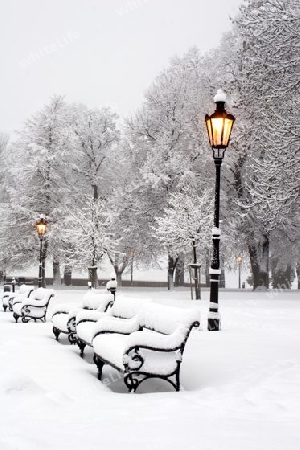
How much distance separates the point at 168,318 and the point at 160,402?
1445 mm

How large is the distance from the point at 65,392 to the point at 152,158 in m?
26.4

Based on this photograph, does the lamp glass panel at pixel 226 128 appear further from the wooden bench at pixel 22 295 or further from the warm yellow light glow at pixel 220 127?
the wooden bench at pixel 22 295

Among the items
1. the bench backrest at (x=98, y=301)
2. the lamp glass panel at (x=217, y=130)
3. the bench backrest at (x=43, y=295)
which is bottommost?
the bench backrest at (x=43, y=295)

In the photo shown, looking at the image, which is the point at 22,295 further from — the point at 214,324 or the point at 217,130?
the point at 217,130

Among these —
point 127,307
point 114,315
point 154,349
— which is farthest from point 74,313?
point 154,349

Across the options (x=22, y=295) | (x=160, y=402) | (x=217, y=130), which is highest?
(x=217, y=130)

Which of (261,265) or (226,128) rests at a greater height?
(226,128)

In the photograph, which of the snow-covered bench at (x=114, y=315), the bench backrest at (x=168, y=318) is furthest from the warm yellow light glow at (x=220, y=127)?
the bench backrest at (x=168, y=318)

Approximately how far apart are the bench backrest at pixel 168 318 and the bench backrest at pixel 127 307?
26 centimetres

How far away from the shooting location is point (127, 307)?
818cm

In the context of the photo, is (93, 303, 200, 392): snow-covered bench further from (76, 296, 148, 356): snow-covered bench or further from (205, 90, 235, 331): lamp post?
(205, 90, 235, 331): lamp post

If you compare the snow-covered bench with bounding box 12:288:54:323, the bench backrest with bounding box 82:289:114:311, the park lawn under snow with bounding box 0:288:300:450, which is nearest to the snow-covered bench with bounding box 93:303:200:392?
the park lawn under snow with bounding box 0:288:300:450

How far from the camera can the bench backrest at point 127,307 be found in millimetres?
7852

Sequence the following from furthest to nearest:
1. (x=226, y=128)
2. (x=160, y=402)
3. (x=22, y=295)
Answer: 1. (x=22, y=295)
2. (x=226, y=128)
3. (x=160, y=402)
